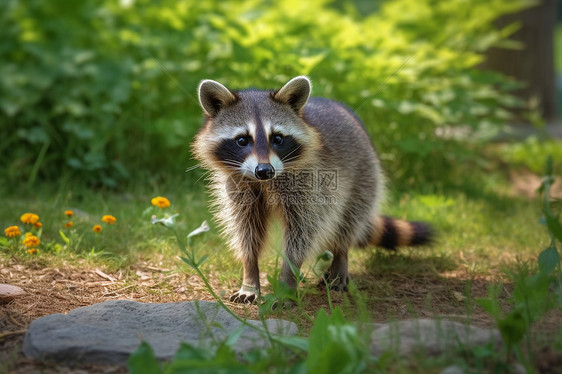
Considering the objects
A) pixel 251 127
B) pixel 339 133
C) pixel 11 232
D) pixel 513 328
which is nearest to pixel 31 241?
pixel 11 232

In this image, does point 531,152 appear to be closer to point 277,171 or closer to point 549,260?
point 549,260

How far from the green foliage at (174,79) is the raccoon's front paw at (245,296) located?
2.00 m

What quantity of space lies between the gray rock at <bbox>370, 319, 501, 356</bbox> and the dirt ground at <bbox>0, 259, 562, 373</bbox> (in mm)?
219

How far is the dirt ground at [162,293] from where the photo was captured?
2.46 m

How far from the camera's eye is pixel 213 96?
10.0 feet

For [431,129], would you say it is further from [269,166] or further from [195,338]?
[195,338]

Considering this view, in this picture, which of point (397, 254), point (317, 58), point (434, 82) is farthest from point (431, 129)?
point (397, 254)

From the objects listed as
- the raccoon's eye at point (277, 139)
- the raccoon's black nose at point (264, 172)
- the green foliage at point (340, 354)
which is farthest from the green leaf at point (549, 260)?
the raccoon's eye at point (277, 139)

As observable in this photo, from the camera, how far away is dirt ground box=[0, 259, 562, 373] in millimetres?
2464

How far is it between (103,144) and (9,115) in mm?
788

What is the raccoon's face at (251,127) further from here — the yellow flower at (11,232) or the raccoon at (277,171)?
the yellow flower at (11,232)

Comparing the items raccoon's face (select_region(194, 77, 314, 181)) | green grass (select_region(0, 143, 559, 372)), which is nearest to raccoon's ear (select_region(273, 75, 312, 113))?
raccoon's face (select_region(194, 77, 314, 181))

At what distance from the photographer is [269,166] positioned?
271 centimetres

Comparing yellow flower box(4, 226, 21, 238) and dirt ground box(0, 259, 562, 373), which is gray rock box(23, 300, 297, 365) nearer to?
dirt ground box(0, 259, 562, 373)
